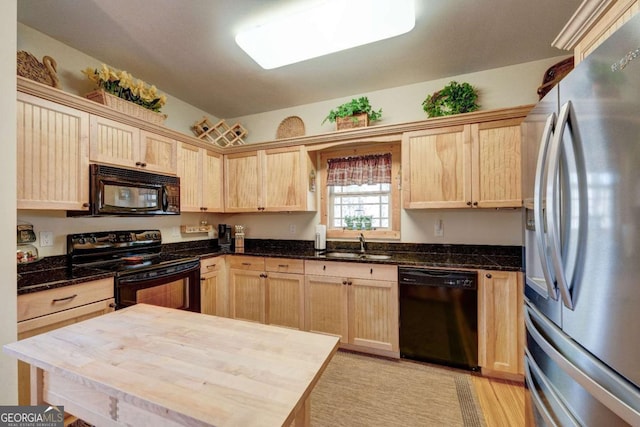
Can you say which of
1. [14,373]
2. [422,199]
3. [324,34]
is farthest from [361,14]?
[14,373]

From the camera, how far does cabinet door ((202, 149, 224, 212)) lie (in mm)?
3121

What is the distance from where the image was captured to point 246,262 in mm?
2975

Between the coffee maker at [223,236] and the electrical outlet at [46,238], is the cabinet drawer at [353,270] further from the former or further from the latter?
the electrical outlet at [46,238]

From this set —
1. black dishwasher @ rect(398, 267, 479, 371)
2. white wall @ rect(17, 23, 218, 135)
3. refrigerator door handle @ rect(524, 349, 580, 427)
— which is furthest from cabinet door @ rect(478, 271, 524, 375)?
white wall @ rect(17, 23, 218, 135)

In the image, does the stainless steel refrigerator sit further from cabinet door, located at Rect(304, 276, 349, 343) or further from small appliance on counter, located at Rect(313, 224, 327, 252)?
small appliance on counter, located at Rect(313, 224, 327, 252)

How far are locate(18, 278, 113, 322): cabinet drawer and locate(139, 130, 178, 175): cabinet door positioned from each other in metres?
1.13

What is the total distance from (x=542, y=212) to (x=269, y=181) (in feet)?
8.60

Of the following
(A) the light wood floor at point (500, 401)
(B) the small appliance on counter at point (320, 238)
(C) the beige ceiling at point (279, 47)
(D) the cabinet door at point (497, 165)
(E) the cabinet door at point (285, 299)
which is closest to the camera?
(A) the light wood floor at point (500, 401)

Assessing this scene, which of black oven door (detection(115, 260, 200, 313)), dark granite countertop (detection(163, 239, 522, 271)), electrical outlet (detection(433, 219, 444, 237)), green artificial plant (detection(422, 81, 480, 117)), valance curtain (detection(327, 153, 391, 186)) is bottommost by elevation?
black oven door (detection(115, 260, 200, 313))

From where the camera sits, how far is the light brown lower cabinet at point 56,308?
4.98ft

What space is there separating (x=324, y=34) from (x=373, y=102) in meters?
1.34

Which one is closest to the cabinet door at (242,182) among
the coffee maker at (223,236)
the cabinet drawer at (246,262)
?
Result: the coffee maker at (223,236)

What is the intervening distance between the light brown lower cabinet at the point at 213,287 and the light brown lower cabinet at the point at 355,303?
39.0 inches

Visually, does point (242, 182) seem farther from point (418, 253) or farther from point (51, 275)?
point (418, 253)
